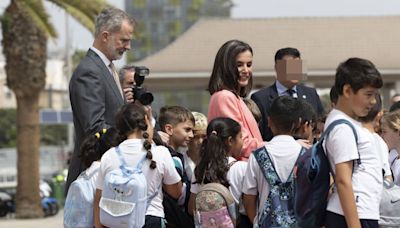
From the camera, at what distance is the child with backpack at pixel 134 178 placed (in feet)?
20.6

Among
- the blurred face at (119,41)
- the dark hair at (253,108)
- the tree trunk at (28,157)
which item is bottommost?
the tree trunk at (28,157)

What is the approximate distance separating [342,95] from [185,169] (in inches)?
71.2

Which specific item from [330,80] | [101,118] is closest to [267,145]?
[101,118]

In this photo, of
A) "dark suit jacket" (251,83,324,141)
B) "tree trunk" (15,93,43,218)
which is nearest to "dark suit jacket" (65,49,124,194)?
"dark suit jacket" (251,83,324,141)

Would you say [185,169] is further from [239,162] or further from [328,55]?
[328,55]

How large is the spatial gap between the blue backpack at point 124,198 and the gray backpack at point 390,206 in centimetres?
148

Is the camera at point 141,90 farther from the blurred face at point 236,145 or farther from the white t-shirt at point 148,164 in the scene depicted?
the blurred face at point 236,145

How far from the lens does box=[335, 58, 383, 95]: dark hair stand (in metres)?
5.51

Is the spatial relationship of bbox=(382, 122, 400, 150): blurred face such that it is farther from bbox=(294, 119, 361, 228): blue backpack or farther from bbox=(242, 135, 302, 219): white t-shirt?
bbox=(294, 119, 361, 228): blue backpack

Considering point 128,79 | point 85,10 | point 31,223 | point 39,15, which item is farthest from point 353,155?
point 31,223

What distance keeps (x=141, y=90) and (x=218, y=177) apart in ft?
2.73

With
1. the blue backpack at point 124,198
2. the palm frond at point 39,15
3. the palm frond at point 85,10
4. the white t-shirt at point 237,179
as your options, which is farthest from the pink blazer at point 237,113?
the palm frond at point 39,15

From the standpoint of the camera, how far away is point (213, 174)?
6.48 metres

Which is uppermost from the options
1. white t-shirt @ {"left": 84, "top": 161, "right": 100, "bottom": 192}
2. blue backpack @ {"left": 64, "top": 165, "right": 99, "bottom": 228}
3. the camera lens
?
the camera lens
